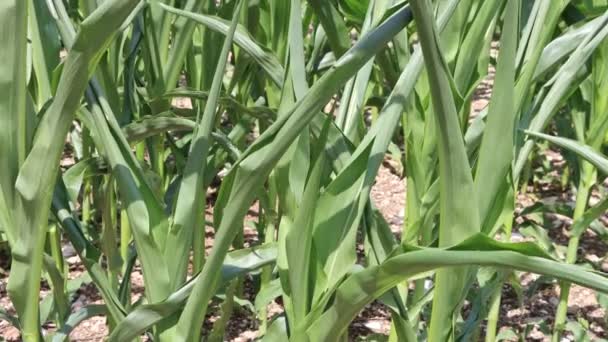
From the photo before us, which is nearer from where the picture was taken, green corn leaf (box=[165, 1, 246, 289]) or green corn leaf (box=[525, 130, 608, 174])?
green corn leaf (box=[165, 1, 246, 289])

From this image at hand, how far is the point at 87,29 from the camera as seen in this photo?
844 mm

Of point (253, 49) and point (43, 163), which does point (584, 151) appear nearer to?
point (253, 49)

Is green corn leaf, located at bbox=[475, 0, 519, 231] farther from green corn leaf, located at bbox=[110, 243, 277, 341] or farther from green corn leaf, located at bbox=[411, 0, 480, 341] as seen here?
green corn leaf, located at bbox=[110, 243, 277, 341]

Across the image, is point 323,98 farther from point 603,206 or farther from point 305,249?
point 603,206

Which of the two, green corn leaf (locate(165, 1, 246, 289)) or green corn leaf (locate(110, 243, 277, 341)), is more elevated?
green corn leaf (locate(165, 1, 246, 289))

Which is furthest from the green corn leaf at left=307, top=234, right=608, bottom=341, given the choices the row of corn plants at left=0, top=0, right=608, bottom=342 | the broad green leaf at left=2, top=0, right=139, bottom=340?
the broad green leaf at left=2, top=0, right=139, bottom=340

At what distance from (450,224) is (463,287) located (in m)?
0.10

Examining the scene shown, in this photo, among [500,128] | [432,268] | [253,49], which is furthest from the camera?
[253,49]

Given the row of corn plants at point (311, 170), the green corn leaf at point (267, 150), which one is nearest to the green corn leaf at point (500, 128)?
the row of corn plants at point (311, 170)

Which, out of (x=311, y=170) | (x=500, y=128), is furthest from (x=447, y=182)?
(x=311, y=170)

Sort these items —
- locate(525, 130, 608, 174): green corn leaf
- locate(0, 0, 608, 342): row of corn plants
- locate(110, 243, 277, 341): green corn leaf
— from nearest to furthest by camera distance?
locate(0, 0, 608, 342): row of corn plants < locate(110, 243, 277, 341): green corn leaf < locate(525, 130, 608, 174): green corn leaf

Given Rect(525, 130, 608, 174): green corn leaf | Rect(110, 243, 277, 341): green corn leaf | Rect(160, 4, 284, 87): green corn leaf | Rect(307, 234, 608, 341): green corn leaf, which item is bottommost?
Rect(110, 243, 277, 341): green corn leaf

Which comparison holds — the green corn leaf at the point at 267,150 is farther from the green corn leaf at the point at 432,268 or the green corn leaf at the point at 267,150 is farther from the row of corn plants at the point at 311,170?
the green corn leaf at the point at 432,268

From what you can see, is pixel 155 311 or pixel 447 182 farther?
pixel 155 311
